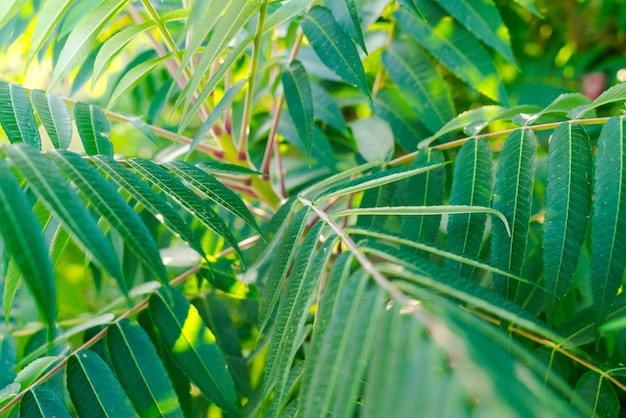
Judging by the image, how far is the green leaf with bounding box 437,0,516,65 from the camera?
980mm

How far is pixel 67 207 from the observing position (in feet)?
1.60

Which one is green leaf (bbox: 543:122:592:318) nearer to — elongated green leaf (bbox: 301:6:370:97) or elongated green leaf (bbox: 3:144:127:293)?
elongated green leaf (bbox: 301:6:370:97)

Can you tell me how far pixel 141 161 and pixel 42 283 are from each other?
11.0 inches

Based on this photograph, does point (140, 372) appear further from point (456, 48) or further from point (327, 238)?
point (456, 48)

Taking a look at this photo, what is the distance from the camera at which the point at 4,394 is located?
712 mm

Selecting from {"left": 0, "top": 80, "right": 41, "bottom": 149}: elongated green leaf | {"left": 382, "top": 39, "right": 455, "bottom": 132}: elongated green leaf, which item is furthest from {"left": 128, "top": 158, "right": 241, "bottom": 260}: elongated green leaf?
{"left": 382, "top": 39, "right": 455, "bottom": 132}: elongated green leaf

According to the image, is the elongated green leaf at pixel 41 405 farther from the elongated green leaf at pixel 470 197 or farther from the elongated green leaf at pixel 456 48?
the elongated green leaf at pixel 456 48

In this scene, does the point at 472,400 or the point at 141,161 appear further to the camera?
the point at 141,161

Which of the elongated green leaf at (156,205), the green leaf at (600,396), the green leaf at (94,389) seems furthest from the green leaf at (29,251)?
the green leaf at (600,396)

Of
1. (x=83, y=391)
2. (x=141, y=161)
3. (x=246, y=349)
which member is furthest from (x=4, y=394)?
(x=246, y=349)

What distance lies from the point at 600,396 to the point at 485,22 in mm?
609

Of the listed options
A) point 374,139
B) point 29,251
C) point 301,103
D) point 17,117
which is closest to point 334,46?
point 301,103

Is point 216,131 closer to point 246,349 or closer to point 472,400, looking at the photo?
point 246,349

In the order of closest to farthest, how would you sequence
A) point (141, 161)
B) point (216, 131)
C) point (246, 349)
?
point (141, 161) < point (216, 131) < point (246, 349)
